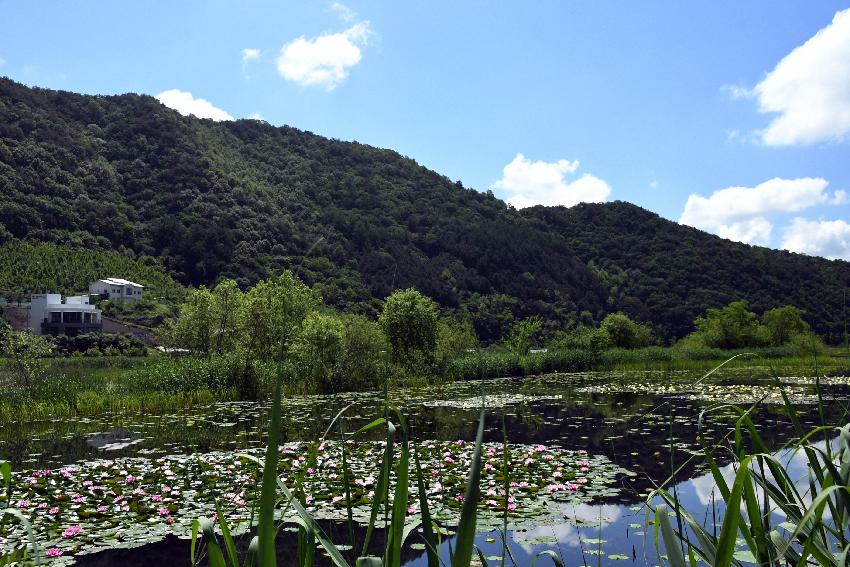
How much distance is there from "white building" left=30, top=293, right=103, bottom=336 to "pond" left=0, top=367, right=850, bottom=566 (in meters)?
33.9

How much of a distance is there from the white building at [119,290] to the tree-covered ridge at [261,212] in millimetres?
6908

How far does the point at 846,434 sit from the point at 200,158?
251 ft

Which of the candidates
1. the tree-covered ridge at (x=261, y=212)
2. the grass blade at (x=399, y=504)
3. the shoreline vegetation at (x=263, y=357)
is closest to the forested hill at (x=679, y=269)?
the tree-covered ridge at (x=261, y=212)

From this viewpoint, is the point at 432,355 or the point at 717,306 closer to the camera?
the point at 432,355

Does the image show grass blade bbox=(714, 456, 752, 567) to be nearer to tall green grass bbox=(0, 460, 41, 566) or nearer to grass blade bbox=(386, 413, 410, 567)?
grass blade bbox=(386, 413, 410, 567)

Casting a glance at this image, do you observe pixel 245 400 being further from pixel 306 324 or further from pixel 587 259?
pixel 587 259

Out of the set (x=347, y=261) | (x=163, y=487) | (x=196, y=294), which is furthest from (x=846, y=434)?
(x=347, y=261)

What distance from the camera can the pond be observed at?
17.0ft

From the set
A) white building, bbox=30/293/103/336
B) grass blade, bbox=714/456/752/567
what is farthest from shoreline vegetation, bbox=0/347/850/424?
white building, bbox=30/293/103/336

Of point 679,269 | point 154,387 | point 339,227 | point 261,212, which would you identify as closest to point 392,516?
point 154,387

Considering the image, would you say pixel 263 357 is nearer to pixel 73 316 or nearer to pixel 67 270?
pixel 73 316

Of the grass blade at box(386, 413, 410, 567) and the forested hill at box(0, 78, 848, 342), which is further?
the forested hill at box(0, 78, 848, 342)

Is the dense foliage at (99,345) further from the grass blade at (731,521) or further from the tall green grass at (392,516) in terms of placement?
the grass blade at (731,521)

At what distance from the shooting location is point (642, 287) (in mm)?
75750
